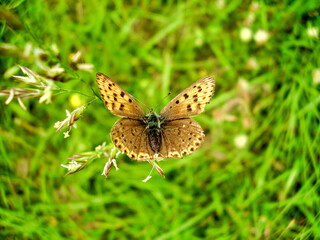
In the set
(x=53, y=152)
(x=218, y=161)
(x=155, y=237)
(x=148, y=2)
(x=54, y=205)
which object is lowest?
(x=155, y=237)

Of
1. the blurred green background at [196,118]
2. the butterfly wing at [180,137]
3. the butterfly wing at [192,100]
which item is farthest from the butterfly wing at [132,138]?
the blurred green background at [196,118]

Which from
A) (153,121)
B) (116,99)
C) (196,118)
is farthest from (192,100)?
(196,118)

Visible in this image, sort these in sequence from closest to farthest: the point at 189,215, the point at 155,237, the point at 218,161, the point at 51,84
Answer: the point at 51,84 < the point at 155,237 < the point at 189,215 < the point at 218,161

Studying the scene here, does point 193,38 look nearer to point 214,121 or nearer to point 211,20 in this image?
point 211,20

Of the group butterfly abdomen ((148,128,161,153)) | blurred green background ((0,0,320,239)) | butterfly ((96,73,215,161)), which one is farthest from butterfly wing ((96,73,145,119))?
blurred green background ((0,0,320,239))

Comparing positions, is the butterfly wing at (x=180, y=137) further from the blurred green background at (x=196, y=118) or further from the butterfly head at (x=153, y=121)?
the blurred green background at (x=196, y=118)

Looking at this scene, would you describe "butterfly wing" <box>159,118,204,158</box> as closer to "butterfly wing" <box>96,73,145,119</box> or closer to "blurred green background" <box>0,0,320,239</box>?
"butterfly wing" <box>96,73,145,119</box>

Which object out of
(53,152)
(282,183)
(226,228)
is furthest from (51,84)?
(282,183)
